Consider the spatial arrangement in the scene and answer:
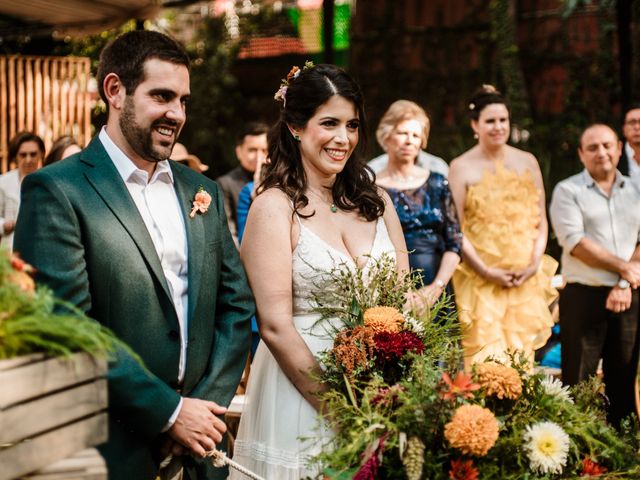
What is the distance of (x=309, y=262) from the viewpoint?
3150mm

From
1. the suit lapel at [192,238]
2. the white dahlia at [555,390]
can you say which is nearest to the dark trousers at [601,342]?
the white dahlia at [555,390]

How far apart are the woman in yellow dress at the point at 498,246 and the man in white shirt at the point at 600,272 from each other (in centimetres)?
21

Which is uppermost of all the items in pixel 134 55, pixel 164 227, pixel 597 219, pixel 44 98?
pixel 44 98

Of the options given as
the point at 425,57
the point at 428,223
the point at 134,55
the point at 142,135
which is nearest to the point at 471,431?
the point at 142,135

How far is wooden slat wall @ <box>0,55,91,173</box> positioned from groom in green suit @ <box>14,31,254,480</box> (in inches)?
238

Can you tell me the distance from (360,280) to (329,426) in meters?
0.59

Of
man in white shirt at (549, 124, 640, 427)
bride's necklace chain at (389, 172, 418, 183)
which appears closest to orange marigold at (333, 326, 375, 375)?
bride's necklace chain at (389, 172, 418, 183)

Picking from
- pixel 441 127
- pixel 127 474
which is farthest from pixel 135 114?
pixel 441 127

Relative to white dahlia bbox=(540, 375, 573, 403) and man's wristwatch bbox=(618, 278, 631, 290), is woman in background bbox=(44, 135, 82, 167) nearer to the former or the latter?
man's wristwatch bbox=(618, 278, 631, 290)

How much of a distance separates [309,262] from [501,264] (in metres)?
2.81

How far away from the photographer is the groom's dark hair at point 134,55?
104 inches

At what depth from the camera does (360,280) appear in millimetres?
2889

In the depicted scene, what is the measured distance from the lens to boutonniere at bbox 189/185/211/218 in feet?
9.19

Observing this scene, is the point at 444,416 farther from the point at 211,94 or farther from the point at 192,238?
the point at 211,94
